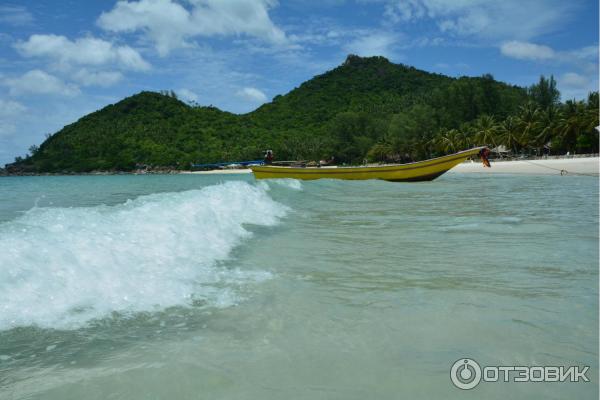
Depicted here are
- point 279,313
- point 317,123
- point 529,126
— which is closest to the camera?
point 279,313

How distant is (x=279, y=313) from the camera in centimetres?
313

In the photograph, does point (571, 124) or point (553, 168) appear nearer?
point (553, 168)

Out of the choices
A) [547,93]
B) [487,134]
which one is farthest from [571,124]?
[547,93]

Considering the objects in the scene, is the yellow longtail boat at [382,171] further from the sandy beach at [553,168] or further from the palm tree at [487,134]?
the palm tree at [487,134]

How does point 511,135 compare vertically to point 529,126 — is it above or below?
below

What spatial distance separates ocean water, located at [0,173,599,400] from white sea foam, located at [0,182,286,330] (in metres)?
0.02

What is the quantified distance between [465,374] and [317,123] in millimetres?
115847

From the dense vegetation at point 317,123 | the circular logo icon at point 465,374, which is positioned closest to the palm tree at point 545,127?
the dense vegetation at point 317,123

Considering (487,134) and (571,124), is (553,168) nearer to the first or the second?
(571,124)

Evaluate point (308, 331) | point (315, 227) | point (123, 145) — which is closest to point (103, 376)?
point (308, 331)

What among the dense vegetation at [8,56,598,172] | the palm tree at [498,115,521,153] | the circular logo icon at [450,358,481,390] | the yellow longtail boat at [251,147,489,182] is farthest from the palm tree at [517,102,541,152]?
the circular logo icon at [450,358,481,390]

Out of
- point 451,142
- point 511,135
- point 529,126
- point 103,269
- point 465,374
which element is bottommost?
point 465,374

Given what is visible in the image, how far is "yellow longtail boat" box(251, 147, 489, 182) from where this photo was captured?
22922mm

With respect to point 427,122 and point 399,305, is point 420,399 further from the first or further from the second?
point 427,122
